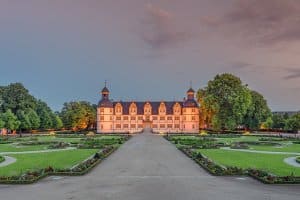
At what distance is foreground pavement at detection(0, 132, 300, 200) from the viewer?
18500 millimetres

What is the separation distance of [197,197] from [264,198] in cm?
349

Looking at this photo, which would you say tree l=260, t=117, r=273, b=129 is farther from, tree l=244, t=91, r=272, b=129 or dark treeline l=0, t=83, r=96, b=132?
dark treeline l=0, t=83, r=96, b=132

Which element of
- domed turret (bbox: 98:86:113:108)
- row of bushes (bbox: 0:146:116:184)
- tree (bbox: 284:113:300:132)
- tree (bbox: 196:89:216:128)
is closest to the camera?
row of bushes (bbox: 0:146:116:184)

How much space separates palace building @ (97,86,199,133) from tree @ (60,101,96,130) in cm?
596

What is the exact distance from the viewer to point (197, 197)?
714 inches

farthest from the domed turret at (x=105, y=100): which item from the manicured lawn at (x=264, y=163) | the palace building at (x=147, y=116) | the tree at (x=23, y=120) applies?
the manicured lawn at (x=264, y=163)

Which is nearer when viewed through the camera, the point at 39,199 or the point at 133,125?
the point at 39,199

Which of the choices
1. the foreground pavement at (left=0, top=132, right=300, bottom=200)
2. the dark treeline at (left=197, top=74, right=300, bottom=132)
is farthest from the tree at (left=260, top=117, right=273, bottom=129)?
the foreground pavement at (left=0, top=132, right=300, bottom=200)

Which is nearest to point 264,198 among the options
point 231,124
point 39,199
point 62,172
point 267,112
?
point 39,199

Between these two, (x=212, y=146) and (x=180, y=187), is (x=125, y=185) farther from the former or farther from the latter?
(x=212, y=146)

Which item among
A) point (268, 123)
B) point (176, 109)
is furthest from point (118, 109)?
point (268, 123)

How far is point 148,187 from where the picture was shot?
2062cm

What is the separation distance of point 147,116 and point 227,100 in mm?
34989

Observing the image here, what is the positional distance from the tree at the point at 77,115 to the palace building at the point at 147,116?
5.96 metres
